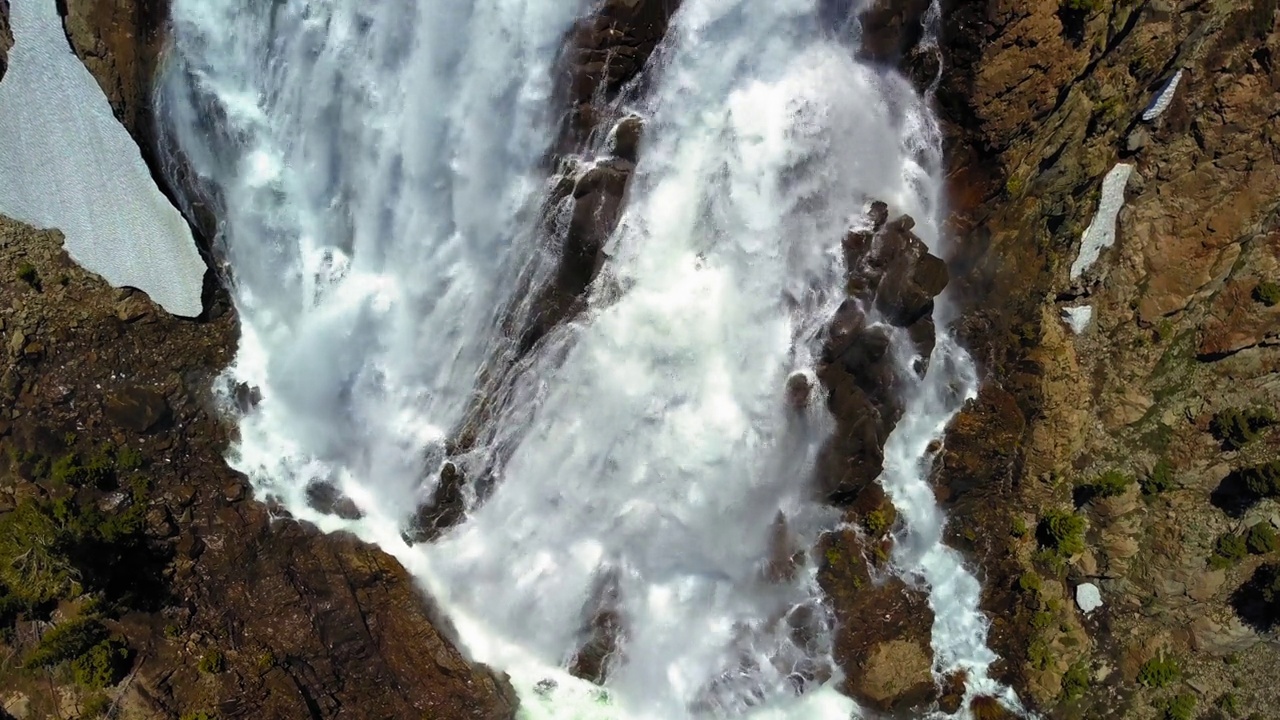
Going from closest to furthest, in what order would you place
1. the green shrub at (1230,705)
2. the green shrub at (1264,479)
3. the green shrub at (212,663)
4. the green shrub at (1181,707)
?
the green shrub at (1264,479) → the green shrub at (212,663) → the green shrub at (1230,705) → the green shrub at (1181,707)

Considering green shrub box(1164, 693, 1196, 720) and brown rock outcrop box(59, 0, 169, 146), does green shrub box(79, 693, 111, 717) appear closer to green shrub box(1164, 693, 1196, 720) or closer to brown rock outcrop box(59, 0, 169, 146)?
brown rock outcrop box(59, 0, 169, 146)

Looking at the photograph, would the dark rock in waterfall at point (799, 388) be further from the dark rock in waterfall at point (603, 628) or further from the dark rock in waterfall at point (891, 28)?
the dark rock in waterfall at point (891, 28)

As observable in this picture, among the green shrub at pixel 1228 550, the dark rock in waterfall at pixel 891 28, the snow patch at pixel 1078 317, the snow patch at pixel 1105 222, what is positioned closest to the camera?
the dark rock in waterfall at pixel 891 28

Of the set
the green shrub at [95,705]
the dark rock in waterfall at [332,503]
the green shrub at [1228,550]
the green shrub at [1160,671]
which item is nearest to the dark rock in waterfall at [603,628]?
the dark rock in waterfall at [332,503]

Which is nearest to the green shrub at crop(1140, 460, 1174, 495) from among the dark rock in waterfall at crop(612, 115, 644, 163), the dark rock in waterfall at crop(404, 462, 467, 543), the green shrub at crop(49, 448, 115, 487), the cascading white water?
the cascading white water

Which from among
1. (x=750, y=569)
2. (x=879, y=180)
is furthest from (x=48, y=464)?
(x=879, y=180)

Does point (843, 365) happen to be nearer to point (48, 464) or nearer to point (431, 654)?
point (431, 654)

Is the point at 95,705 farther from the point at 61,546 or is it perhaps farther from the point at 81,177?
the point at 81,177
